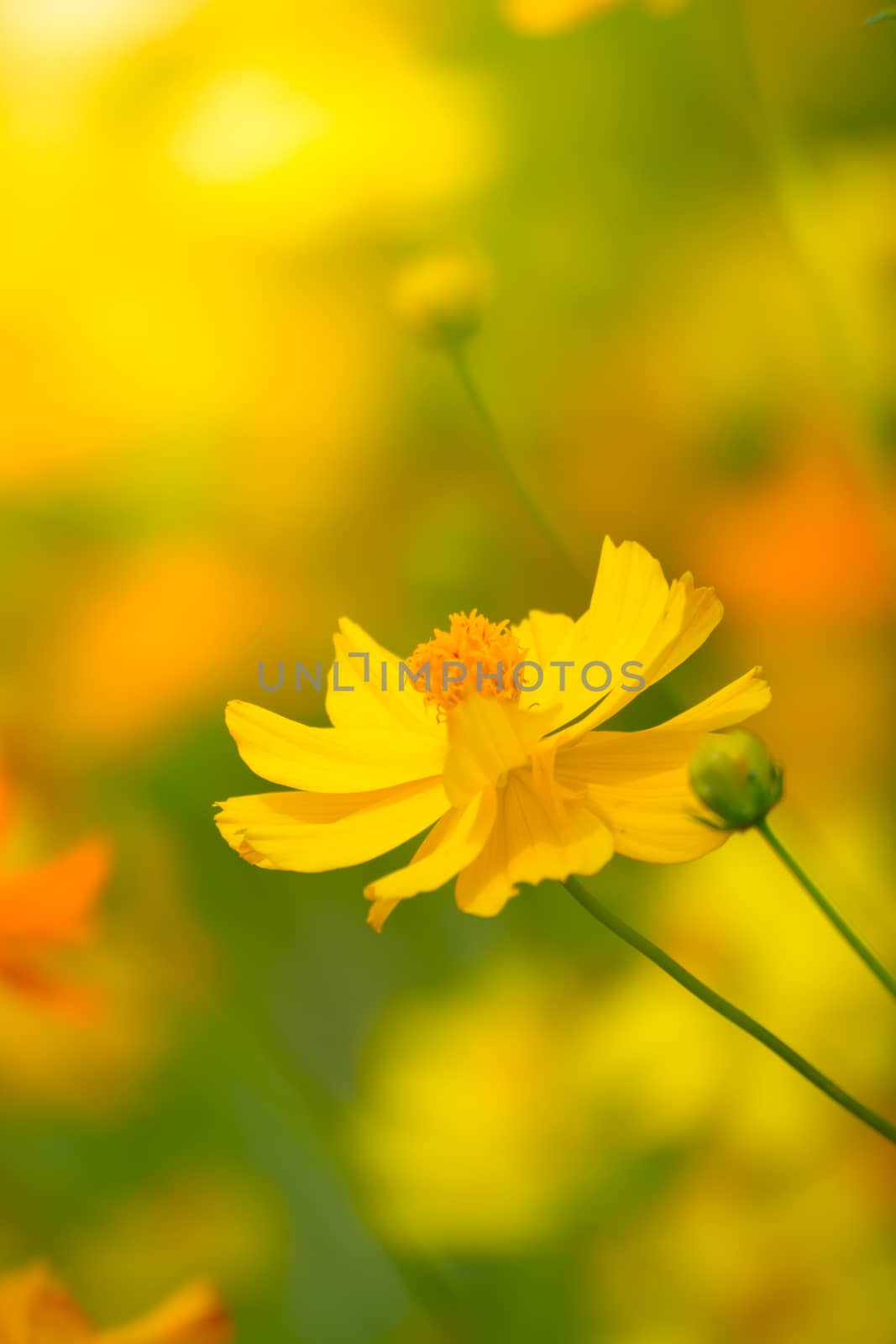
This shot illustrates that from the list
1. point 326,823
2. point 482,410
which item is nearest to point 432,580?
point 482,410

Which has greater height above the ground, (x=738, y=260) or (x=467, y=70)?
(x=467, y=70)

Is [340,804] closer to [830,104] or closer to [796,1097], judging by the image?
[796,1097]

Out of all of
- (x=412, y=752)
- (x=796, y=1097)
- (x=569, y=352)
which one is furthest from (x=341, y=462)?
(x=796, y=1097)

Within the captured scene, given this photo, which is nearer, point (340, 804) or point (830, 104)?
point (340, 804)

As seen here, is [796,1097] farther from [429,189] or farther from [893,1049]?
[429,189]

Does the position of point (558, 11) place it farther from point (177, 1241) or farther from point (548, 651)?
point (177, 1241)

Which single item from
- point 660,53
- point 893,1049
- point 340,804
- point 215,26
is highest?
point 215,26
